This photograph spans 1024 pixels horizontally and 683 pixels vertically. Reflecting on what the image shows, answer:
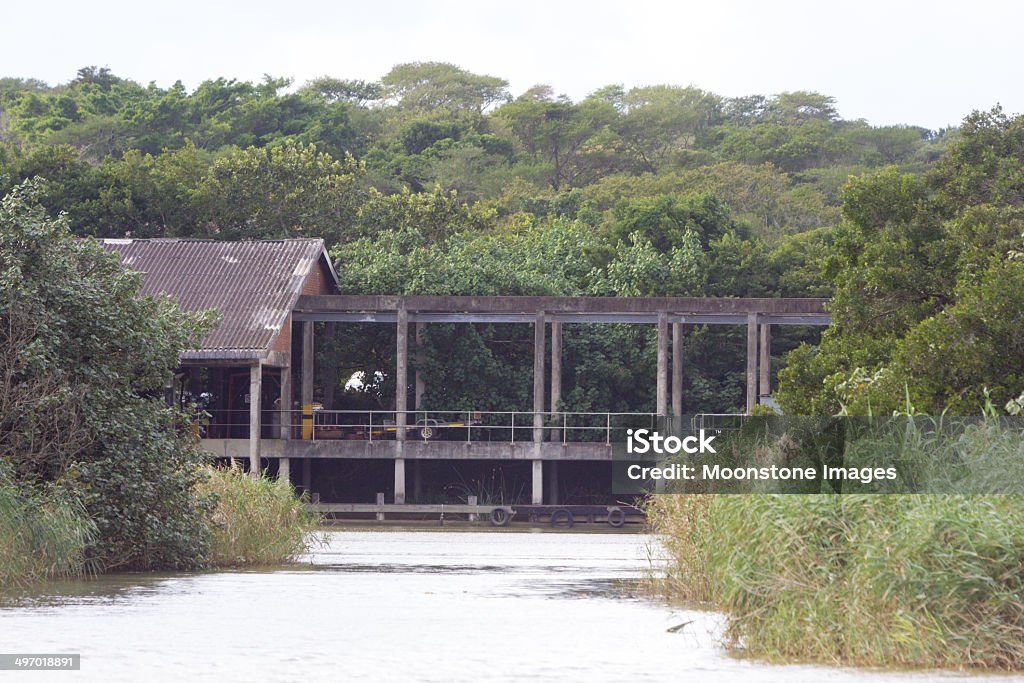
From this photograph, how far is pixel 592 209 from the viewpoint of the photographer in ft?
178

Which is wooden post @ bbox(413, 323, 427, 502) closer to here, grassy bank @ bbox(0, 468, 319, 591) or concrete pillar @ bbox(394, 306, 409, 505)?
concrete pillar @ bbox(394, 306, 409, 505)

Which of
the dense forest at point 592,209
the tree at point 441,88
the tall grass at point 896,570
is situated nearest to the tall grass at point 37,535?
the dense forest at point 592,209

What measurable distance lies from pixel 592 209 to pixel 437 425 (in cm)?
1857

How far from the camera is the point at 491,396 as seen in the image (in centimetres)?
3928

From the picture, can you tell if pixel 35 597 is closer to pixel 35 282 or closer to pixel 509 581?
pixel 35 282

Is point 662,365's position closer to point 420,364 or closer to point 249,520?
point 420,364

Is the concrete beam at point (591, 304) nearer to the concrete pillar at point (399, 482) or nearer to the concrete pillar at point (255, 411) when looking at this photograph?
the concrete pillar at point (255, 411)

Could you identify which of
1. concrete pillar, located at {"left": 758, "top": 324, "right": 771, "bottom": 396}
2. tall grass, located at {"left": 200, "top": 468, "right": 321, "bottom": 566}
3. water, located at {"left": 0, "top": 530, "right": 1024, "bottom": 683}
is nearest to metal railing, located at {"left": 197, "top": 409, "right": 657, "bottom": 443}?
concrete pillar, located at {"left": 758, "top": 324, "right": 771, "bottom": 396}

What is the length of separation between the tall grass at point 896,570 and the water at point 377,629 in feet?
0.93

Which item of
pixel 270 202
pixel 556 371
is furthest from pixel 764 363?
pixel 270 202

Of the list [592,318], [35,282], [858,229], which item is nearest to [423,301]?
[592,318]

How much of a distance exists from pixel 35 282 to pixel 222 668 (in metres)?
8.56

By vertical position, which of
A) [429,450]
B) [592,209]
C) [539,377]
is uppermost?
[592,209]

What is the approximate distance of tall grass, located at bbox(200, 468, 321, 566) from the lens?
22.4 m
